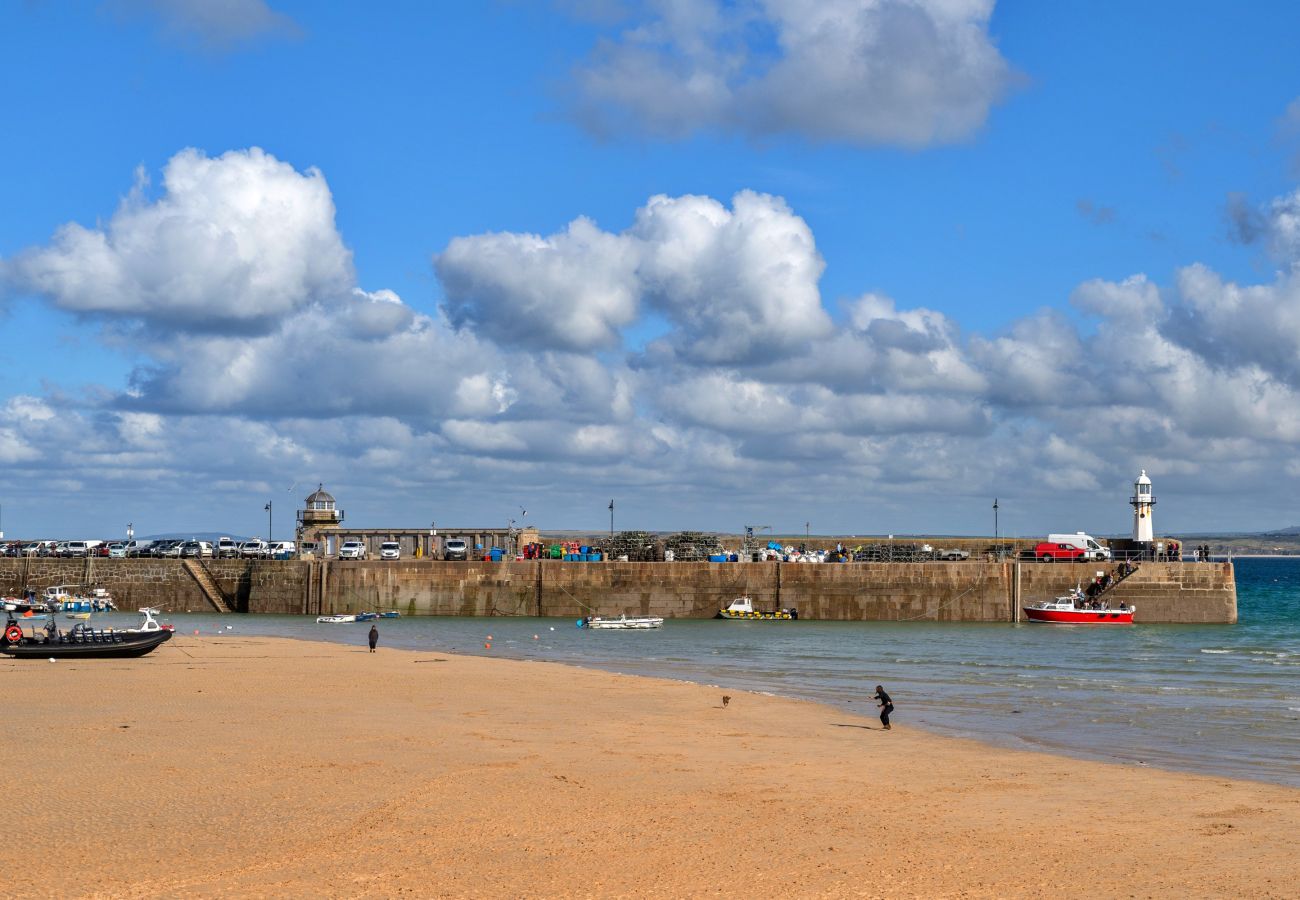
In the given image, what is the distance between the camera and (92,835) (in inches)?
711

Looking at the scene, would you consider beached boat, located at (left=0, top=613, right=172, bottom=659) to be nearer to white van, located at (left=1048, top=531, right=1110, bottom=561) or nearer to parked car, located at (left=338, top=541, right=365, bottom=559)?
parked car, located at (left=338, top=541, right=365, bottom=559)

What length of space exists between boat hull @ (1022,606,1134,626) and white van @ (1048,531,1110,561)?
7.02 meters

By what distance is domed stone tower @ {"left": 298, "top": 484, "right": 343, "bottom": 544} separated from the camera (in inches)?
3504

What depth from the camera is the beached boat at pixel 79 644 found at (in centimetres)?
4469

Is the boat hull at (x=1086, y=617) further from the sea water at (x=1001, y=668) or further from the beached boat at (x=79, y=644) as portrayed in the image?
the beached boat at (x=79, y=644)

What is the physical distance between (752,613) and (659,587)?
5733 millimetres

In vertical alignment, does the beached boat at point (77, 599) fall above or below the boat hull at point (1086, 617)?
above

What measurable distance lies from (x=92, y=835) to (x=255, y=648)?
35.8m

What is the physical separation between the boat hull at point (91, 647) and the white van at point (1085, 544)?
2119 inches

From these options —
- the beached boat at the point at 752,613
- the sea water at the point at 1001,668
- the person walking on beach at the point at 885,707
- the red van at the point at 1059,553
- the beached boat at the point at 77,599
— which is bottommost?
the sea water at the point at 1001,668

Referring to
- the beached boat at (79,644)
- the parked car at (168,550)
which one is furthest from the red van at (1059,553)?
the parked car at (168,550)

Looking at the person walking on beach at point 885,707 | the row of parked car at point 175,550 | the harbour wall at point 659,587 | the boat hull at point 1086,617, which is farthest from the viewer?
the row of parked car at point 175,550

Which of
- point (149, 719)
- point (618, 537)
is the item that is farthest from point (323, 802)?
point (618, 537)

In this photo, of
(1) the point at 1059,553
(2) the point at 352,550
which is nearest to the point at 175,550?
(2) the point at 352,550
